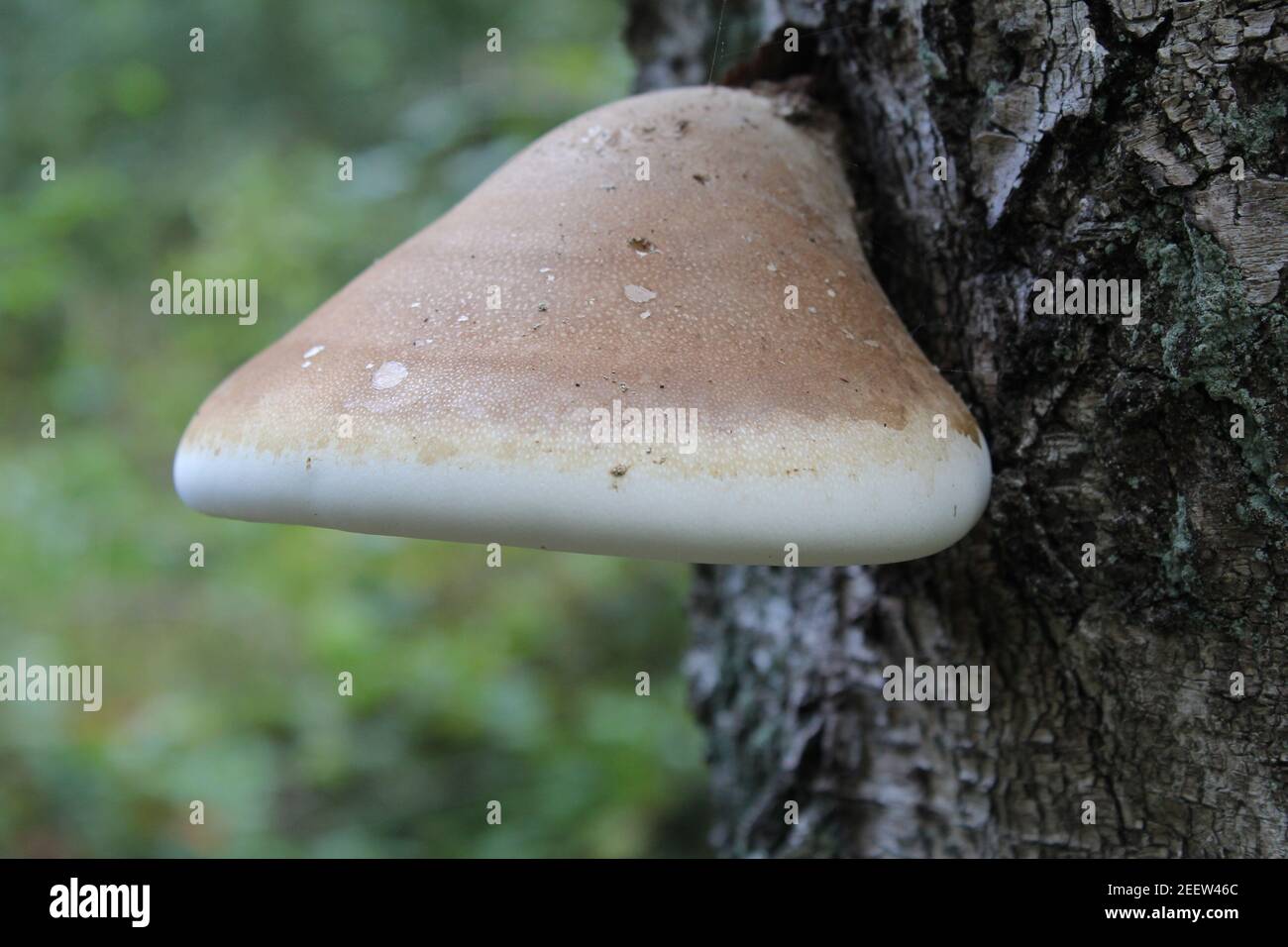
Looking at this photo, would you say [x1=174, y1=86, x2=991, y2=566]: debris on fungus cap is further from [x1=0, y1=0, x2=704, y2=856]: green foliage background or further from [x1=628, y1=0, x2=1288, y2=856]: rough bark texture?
[x1=0, y1=0, x2=704, y2=856]: green foliage background

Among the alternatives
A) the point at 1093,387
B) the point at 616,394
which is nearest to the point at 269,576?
the point at 616,394

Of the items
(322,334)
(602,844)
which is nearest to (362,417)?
(322,334)

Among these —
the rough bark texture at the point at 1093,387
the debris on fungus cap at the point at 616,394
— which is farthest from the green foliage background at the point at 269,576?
the debris on fungus cap at the point at 616,394

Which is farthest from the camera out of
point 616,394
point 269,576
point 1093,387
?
point 269,576

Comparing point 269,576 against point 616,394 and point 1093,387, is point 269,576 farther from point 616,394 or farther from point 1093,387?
point 1093,387

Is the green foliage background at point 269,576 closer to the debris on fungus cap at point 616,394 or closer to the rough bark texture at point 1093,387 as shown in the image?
the rough bark texture at point 1093,387

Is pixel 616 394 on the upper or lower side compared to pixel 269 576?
upper
